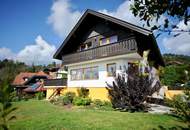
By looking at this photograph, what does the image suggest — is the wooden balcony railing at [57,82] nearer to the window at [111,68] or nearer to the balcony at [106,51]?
the balcony at [106,51]

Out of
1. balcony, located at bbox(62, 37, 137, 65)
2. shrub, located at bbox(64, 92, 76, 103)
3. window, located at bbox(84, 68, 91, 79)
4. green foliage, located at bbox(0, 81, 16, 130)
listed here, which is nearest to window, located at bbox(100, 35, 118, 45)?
balcony, located at bbox(62, 37, 137, 65)

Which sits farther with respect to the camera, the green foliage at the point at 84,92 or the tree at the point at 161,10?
the green foliage at the point at 84,92

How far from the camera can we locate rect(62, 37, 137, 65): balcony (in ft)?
60.9

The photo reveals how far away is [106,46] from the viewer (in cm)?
2094

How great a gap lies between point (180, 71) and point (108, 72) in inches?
811

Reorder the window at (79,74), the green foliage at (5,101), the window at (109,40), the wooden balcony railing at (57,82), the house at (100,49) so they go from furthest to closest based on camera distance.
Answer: the wooden balcony railing at (57,82), the window at (79,74), the window at (109,40), the house at (100,49), the green foliage at (5,101)

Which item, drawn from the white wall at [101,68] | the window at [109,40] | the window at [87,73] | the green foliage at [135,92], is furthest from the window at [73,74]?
the green foliage at [135,92]

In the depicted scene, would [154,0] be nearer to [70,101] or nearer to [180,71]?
[180,71]

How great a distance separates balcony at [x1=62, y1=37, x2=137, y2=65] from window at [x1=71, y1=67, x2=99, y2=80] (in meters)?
1.49

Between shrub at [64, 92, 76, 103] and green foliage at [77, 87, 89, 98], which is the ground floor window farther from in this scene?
shrub at [64, 92, 76, 103]

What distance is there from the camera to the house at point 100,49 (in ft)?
63.6

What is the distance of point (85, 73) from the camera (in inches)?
1003

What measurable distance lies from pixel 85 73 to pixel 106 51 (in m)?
5.62

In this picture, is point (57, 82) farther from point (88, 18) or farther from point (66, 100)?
point (88, 18)
